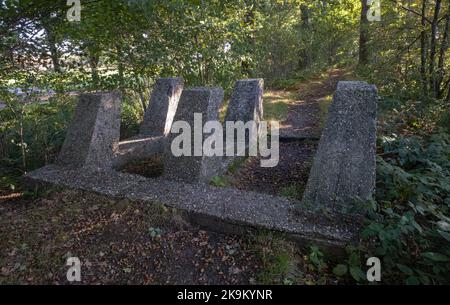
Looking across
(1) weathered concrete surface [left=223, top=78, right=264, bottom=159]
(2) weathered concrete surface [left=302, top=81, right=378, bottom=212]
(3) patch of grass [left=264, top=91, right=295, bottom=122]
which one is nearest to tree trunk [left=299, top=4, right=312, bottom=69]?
(3) patch of grass [left=264, top=91, right=295, bottom=122]

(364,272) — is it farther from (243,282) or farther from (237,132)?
(237,132)

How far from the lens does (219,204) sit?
3.05 metres

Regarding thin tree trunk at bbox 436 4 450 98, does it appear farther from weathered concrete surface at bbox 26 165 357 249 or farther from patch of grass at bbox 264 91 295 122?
weathered concrete surface at bbox 26 165 357 249

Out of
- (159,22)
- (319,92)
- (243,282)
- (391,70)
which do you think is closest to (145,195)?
(243,282)

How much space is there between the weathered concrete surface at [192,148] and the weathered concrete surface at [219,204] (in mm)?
139

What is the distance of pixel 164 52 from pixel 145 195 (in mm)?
3194

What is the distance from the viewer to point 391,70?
21.0ft

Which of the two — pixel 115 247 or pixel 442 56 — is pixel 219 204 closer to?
pixel 115 247

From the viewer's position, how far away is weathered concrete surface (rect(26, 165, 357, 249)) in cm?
262

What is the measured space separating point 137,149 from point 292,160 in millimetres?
2557

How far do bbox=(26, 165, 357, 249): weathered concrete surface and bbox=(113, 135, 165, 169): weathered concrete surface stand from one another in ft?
2.04

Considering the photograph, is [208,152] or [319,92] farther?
[319,92]

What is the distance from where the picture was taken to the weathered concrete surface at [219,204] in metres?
2.62

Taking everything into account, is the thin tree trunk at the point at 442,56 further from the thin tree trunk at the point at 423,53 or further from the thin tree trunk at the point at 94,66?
the thin tree trunk at the point at 94,66
